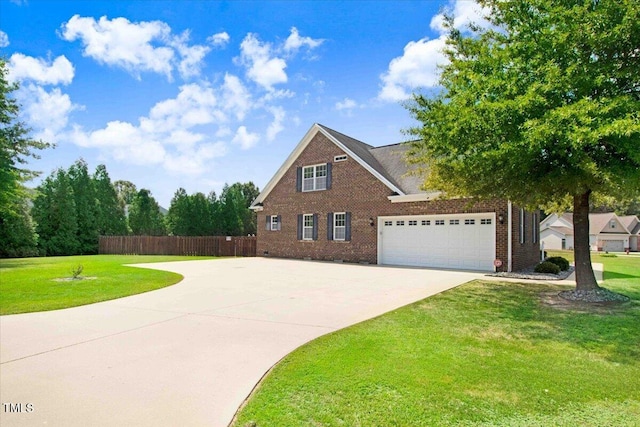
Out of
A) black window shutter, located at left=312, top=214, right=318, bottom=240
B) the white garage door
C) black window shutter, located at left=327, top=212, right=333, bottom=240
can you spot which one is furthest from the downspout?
black window shutter, located at left=312, top=214, right=318, bottom=240

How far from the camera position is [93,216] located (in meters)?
33.9

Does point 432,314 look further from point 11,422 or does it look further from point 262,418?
point 11,422

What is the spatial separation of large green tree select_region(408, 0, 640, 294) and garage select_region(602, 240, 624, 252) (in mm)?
51692

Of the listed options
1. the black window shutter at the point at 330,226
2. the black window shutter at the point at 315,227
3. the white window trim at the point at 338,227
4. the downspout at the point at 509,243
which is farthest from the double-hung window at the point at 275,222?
the downspout at the point at 509,243

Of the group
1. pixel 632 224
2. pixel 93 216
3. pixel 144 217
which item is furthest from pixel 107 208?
pixel 632 224

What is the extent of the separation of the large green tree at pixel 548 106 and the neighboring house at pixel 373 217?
4940 millimetres

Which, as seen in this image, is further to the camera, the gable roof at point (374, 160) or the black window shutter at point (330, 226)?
the black window shutter at point (330, 226)

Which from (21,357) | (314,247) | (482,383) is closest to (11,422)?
(21,357)

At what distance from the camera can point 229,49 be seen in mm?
13391

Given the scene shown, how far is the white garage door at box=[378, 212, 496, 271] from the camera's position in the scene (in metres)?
15.0

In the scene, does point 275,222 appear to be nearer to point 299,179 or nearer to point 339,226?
point 299,179

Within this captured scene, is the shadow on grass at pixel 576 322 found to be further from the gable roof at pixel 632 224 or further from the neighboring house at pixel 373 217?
the gable roof at pixel 632 224

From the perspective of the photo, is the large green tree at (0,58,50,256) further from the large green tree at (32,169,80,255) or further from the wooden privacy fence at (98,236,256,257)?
the wooden privacy fence at (98,236,256,257)

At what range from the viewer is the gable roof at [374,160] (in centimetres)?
1805
